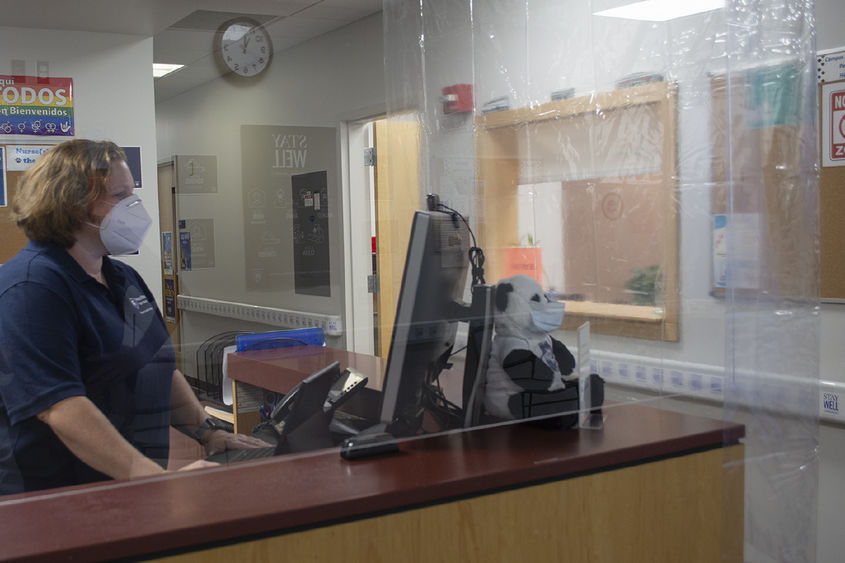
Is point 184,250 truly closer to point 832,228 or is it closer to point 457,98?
point 457,98

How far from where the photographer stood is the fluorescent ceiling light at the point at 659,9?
1768 millimetres

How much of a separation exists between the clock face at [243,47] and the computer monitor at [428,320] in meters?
0.44

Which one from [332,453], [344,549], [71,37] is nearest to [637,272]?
[332,453]

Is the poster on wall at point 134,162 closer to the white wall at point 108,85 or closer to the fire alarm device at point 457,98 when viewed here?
the white wall at point 108,85

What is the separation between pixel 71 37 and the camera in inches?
47.4

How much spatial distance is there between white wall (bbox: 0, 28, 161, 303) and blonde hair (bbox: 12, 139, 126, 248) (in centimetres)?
3

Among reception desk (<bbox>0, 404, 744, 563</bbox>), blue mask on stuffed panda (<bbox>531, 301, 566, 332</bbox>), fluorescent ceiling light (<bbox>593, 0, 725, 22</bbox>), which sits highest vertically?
fluorescent ceiling light (<bbox>593, 0, 725, 22</bbox>)

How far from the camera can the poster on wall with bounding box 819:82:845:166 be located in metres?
2.25

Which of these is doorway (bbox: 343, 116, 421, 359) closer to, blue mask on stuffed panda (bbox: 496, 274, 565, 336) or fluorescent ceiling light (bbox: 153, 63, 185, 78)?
blue mask on stuffed panda (bbox: 496, 274, 565, 336)

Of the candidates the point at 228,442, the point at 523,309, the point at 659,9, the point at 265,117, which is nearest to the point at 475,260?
the point at 523,309

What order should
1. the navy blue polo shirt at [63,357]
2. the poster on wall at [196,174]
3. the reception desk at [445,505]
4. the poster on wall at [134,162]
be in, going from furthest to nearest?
1. the poster on wall at [196,174]
2. the poster on wall at [134,162]
3. the navy blue polo shirt at [63,357]
4. the reception desk at [445,505]

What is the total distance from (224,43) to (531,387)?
859 mm

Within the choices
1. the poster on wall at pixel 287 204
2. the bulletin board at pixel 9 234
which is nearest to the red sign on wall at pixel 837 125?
the poster on wall at pixel 287 204

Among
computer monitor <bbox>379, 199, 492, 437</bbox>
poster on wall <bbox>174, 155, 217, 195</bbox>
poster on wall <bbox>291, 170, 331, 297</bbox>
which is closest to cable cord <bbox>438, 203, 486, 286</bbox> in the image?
computer monitor <bbox>379, 199, 492, 437</bbox>
